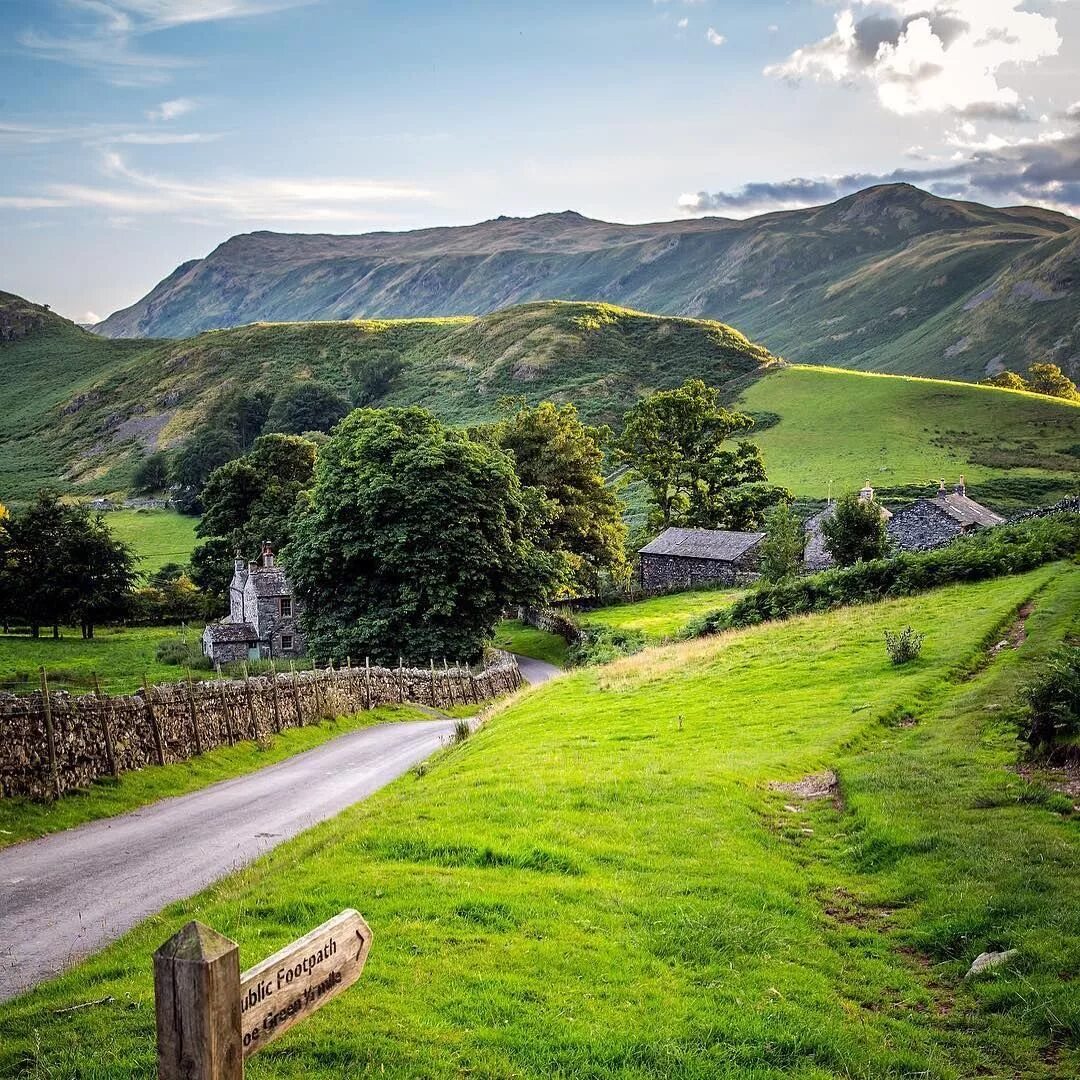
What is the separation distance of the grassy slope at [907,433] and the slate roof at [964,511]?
25.9 metres

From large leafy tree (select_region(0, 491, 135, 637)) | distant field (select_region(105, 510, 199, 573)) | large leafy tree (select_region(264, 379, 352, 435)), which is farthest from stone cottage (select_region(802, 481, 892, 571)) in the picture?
large leafy tree (select_region(264, 379, 352, 435))

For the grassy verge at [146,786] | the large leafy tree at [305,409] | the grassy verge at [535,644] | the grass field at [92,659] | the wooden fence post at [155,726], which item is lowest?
the grassy verge at [535,644]

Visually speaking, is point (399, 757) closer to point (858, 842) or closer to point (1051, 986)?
point (858, 842)

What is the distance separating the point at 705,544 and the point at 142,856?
71218 millimetres

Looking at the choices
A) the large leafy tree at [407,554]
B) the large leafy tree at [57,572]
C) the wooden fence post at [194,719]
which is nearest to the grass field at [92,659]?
the large leafy tree at [57,572]

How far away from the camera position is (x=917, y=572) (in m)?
42.9

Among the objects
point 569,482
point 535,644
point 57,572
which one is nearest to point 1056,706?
point 535,644

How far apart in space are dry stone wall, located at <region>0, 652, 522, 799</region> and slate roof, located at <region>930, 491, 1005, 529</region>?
47926 millimetres

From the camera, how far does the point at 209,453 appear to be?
138 metres

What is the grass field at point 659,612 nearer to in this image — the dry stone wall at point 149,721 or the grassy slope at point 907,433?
the dry stone wall at point 149,721

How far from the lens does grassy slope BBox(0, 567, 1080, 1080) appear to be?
8.41 meters

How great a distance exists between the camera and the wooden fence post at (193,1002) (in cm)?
446

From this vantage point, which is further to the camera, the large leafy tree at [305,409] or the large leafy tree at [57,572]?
the large leafy tree at [305,409]

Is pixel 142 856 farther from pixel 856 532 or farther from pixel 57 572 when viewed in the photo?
pixel 57 572
